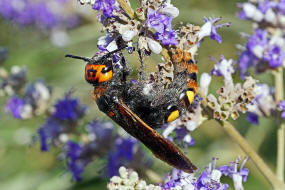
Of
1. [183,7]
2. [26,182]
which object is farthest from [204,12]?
[26,182]

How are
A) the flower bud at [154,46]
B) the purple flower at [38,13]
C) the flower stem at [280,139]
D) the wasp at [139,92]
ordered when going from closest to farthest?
the flower bud at [154,46] < the wasp at [139,92] < the flower stem at [280,139] < the purple flower at [38,13]

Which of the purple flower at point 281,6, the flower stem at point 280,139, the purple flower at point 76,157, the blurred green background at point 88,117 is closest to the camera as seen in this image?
the flower stem at point 280,139

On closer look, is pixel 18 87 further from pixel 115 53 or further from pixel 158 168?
pixel 115 53

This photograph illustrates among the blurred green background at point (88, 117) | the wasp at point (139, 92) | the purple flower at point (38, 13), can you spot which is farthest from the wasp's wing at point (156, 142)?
the purple flower at point (38, 13)

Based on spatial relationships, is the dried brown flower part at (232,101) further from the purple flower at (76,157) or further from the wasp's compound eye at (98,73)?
the purple flower at (76,157)

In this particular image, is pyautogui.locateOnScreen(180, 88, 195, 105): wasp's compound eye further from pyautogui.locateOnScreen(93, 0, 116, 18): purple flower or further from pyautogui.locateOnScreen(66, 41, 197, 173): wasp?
pyautogui.locateOnScreen(93, 0, 116, 18): purple flower

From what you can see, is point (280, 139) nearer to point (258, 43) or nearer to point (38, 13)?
point (258, 43)

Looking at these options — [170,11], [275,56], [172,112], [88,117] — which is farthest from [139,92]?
[88,117]

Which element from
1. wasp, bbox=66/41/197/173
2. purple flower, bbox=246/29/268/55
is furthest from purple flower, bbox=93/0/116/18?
purple flower, bbox=246/29/268/55
